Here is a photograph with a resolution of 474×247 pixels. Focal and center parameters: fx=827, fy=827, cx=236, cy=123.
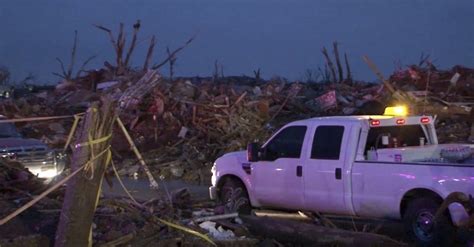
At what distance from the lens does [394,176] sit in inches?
448

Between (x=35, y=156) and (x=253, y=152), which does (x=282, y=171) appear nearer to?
(x=253, y=152)

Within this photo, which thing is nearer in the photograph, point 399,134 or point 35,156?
point 399,134

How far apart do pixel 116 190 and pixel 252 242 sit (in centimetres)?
985

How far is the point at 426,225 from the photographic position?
11078 millimetres

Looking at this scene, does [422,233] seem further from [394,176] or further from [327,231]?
[327,231]

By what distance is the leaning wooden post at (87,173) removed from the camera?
7.29m

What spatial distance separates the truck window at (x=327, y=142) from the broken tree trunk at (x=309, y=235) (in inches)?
79.8

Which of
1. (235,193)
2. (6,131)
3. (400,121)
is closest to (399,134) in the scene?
(400,121)

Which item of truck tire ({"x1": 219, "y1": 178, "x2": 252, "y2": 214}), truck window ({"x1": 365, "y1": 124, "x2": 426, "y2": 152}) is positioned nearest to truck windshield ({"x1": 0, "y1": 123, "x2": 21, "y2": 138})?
truck tire ({"x1": 219, "y1": 178, "x2": 252, "y2": 214})

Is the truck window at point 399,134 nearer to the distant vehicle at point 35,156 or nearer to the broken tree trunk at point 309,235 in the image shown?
the broken tree trunk at point 309,235

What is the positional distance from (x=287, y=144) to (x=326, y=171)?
1.09 m

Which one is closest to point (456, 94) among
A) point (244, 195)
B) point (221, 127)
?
point (221, 127)

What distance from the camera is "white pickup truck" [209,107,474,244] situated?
1107 centimetres

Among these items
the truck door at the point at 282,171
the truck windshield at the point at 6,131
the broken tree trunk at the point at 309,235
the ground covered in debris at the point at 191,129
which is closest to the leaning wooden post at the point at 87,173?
the ground covered in debris at the point at 191,129
